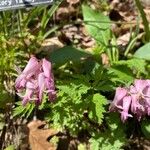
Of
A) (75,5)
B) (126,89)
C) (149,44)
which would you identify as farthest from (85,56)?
(75,5)

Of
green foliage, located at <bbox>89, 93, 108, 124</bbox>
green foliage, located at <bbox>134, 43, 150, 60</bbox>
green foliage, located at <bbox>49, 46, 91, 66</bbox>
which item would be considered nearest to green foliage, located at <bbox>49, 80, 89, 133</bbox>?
green foliage, located at <bbox>89, 93, 108, 124</bbox>

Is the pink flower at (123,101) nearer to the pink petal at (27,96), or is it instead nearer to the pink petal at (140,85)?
the pink petal at (140,85)

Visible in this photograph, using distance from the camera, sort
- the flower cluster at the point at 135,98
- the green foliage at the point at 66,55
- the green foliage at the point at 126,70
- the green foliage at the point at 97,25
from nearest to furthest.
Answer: the flower cluster at the point at 135,98 < the green foliage at the point at 126,70 < the green foliage at the point at 66,55 < the green foliage at the point at 97,25

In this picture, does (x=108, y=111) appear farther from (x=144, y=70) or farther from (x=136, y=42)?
(x=136, y=42)

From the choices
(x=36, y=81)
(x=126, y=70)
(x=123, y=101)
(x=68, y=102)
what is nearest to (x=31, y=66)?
(x=36, y=81)

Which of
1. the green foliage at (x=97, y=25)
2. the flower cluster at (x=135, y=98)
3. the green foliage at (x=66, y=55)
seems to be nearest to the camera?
the flower cluster at (x=135, y=98)

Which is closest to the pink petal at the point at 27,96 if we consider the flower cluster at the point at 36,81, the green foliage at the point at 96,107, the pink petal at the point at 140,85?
the flower cluster at the point at 36,81
